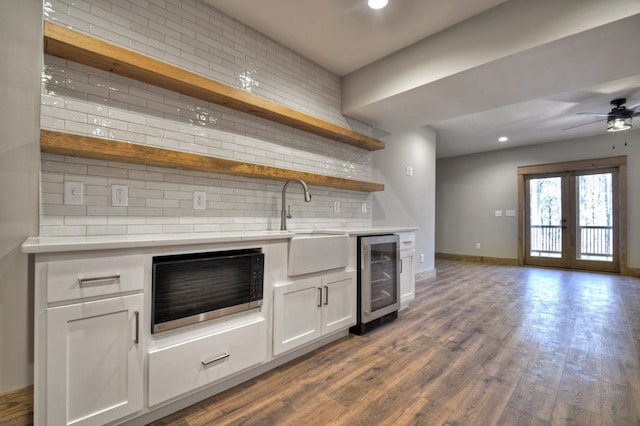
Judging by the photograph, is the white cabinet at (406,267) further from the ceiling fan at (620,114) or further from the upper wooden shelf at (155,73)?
the ceiling fan at (620,114)

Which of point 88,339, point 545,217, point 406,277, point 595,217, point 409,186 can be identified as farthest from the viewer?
point 545,217

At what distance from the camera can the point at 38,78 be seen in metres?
1.61

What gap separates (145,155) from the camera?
5.97 feet

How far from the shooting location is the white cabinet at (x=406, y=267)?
322 cm

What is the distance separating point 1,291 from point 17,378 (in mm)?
440

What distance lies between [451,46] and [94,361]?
3127 millimetres

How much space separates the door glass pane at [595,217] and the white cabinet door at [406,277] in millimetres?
5054

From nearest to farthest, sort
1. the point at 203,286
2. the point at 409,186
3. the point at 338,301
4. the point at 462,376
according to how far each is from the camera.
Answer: the point at 203,286 → the point at 462,376 → the point at 338,301 → the point at 409,186

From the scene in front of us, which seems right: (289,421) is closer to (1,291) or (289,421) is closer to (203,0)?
(1,291)

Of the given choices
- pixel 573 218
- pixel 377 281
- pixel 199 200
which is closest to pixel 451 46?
pixel 377 281

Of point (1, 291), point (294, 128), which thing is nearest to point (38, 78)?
point (1, 291)

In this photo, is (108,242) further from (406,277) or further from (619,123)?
(619,123)

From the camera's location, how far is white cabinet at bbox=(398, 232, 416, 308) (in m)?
3.22

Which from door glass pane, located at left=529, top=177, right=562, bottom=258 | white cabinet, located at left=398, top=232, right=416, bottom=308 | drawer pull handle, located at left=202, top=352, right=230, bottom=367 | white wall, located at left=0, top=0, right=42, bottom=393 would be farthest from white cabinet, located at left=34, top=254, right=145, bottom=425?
door glass pane, located at left=529, top=177, right=562, bottom=258
